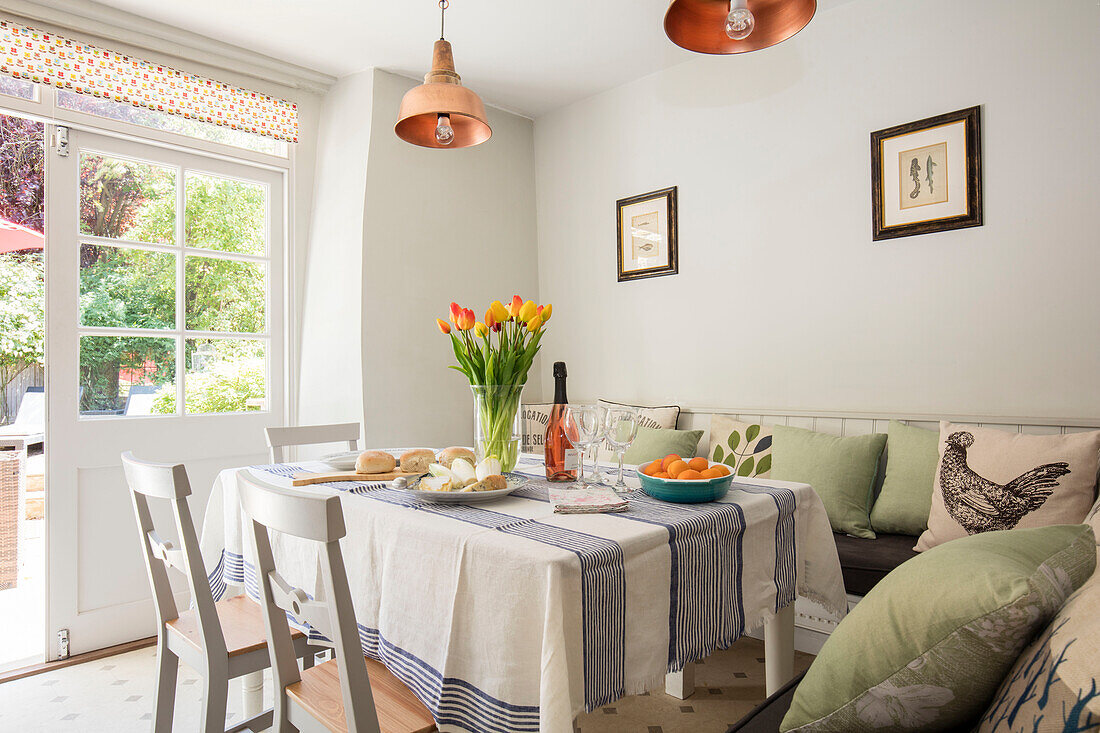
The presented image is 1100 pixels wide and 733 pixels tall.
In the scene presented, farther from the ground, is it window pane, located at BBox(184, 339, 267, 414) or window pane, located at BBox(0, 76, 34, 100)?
window pane, located at BBox(0, 76, 34, 100)

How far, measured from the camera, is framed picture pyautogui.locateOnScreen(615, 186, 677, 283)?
3254mm

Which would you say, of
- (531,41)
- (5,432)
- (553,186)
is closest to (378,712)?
(531,41)

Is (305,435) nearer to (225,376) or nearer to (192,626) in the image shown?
(192,626)

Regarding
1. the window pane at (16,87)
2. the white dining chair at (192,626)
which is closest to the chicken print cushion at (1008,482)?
the white dining chair at (192,626)

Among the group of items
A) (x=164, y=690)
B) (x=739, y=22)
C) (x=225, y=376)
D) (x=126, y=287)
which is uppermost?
(x=739, y=22)

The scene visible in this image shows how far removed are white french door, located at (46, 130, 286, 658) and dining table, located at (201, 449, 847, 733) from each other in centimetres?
171

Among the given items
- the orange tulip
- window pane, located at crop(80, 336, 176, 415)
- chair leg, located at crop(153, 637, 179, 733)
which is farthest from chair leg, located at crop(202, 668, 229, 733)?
window pane, located at crop(80, 336, 176, 415)

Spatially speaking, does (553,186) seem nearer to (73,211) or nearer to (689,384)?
(689,384)

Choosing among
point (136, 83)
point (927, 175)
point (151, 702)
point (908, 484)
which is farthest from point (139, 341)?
point (927, 175)

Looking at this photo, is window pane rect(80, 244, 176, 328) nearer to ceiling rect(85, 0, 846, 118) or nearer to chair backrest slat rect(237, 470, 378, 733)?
ceiling rect(85, 0, 846, 118)

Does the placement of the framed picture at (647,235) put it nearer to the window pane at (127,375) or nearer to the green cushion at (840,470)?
the green cushion at (840,470)

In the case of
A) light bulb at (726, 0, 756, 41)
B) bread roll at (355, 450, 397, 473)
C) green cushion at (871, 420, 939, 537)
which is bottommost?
green cushion at (871, 420, 939, 537)

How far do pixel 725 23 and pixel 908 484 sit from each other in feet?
5.51

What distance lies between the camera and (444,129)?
6.13 feet
